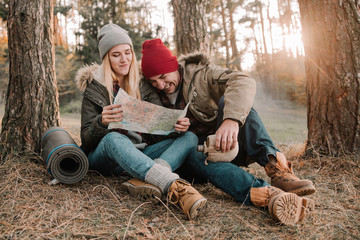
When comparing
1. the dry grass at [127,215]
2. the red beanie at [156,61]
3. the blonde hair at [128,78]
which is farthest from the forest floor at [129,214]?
the red beanie at [156,61]

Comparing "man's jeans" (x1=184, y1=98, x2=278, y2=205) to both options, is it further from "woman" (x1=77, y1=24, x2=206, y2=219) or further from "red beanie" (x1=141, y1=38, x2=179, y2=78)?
"red beanie" (x1=141, y1=38, x2=179, y2=78)

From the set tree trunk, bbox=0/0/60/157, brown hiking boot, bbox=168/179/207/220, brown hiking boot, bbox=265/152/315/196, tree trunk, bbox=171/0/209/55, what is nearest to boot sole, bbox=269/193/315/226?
brown hiking boot, bbox=265/152/315/196

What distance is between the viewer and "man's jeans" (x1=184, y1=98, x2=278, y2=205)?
74.6 inches

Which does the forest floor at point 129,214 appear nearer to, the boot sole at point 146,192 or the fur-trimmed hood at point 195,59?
the boot sole at point 146,192

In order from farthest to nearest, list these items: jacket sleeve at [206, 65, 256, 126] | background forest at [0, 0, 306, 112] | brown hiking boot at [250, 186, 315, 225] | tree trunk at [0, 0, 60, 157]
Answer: background forest at [0, 0, 306, 112] < tree trunk at [0, 0, 60, 157] < jacket sleeve at [206, 65, 256, 126] < brown hiking boot at [250, 186, 315, 225]

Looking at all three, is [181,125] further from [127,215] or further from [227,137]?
[127,215]

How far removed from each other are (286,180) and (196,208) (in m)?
0.72

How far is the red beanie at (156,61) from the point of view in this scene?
93.8 inches

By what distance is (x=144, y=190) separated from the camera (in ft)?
5.94

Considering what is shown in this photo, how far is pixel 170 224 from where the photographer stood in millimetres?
1596

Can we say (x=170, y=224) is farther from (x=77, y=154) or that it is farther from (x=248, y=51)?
(x=248, y=51)

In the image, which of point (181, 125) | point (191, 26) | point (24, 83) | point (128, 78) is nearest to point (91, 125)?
point (128, 78)

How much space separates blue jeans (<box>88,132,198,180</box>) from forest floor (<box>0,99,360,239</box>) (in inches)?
7.1

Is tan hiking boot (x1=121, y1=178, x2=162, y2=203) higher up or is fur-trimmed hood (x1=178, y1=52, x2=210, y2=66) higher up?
fur-trimmed hood (x1=178, y1=52, x2=210, y2=66)
